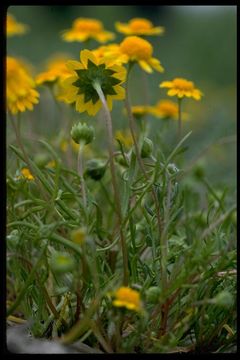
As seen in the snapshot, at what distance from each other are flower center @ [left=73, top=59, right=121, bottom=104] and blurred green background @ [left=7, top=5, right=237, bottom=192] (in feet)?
4.36

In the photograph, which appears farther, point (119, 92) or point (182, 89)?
point (182, 89)

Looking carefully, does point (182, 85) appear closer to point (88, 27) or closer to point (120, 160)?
point (120, 160)

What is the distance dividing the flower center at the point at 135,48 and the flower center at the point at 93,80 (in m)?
0.12

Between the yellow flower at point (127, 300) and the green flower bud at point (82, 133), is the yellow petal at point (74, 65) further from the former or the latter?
the yellow flower at point (127, 300)

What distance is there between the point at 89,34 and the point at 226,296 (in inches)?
32.2

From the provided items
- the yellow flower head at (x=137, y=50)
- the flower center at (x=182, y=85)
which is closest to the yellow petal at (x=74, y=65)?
the yellow flower head at (x=137, y=50)

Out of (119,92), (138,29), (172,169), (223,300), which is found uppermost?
(138,29)

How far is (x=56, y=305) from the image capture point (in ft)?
3.13

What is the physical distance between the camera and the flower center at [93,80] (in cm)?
92

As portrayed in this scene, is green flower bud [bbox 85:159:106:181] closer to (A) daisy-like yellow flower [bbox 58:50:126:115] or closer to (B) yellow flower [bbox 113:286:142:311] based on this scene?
(A) daisy-like yellow flower [bbox 58:50:126:115]

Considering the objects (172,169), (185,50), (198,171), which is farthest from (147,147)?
(185,50)

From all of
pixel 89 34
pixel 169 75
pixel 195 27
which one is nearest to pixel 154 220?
pixel 89 34

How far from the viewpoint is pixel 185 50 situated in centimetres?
413

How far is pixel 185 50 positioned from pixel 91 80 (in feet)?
10.9
